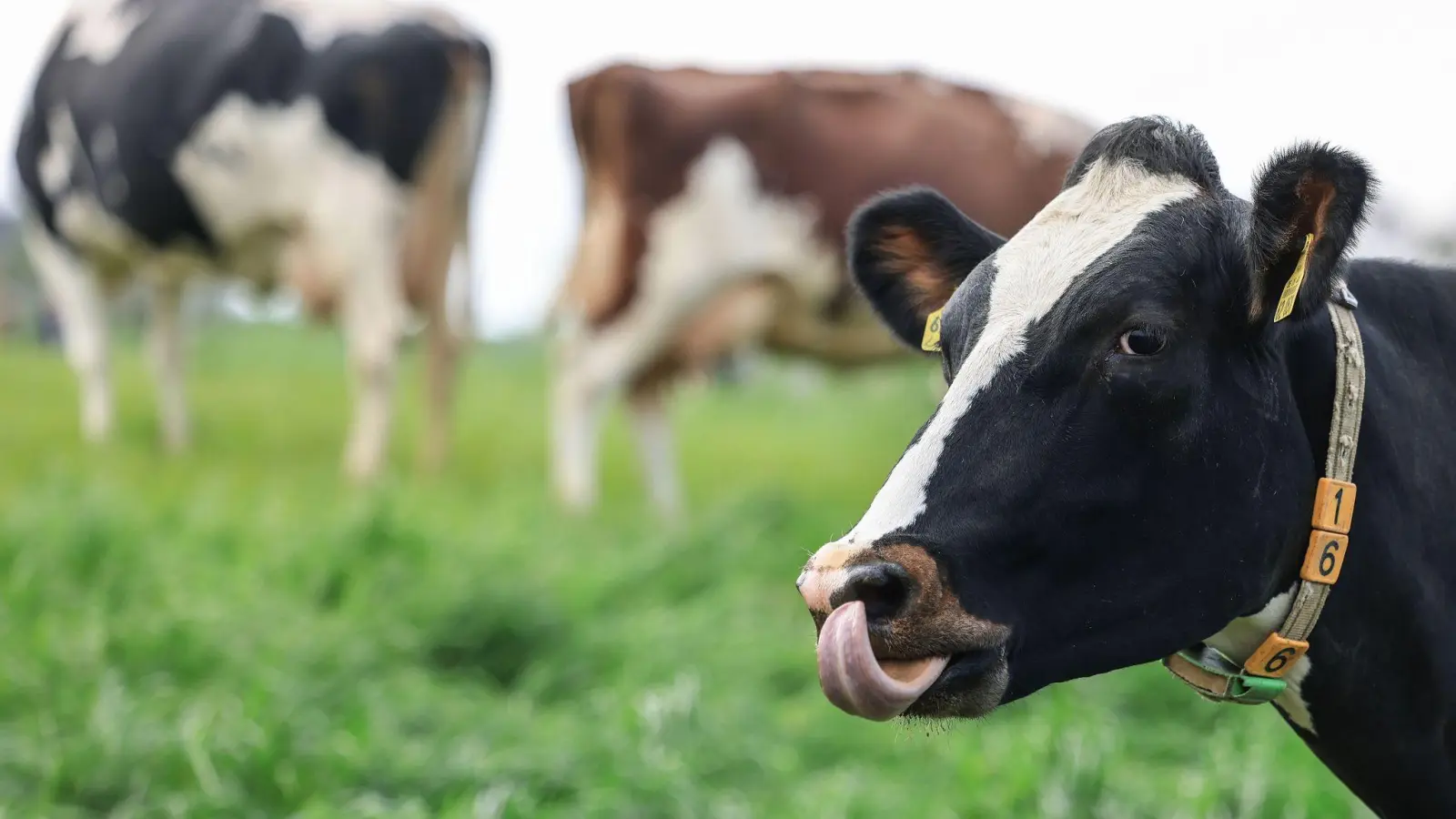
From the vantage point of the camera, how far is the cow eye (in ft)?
5.67

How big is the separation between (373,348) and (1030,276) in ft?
19.5

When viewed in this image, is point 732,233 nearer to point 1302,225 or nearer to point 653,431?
point 653,431

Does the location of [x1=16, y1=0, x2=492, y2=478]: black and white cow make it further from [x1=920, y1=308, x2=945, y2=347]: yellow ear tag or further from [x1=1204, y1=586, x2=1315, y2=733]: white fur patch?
[x1=1204, y1=586, x2=1315, y2=733]: white fur patch

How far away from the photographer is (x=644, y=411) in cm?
735

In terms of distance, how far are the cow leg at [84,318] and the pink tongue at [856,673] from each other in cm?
740

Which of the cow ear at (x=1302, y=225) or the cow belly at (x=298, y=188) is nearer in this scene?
the cow ear at (x=1302, y=225)

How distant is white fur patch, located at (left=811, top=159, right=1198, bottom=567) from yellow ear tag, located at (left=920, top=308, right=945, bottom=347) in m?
0.20

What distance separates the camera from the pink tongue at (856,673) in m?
1.53

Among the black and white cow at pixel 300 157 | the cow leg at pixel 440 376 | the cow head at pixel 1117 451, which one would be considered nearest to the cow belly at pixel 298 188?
the black and white cow at pixel 300 157

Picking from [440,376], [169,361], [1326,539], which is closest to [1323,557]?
[1326,539]

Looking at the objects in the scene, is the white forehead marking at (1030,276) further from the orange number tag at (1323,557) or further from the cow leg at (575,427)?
the cow leg at (575,427)

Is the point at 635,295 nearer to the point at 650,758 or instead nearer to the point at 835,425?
the point at 650,758

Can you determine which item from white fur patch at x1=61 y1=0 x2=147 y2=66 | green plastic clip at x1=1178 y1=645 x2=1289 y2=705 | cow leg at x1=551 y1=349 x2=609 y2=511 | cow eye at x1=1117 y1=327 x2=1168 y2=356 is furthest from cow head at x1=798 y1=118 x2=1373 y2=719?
white fur patch at x1=61 y1=0 x2=147 y2=66

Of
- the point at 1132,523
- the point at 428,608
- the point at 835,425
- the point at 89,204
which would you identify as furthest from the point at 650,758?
the point at 835,425
